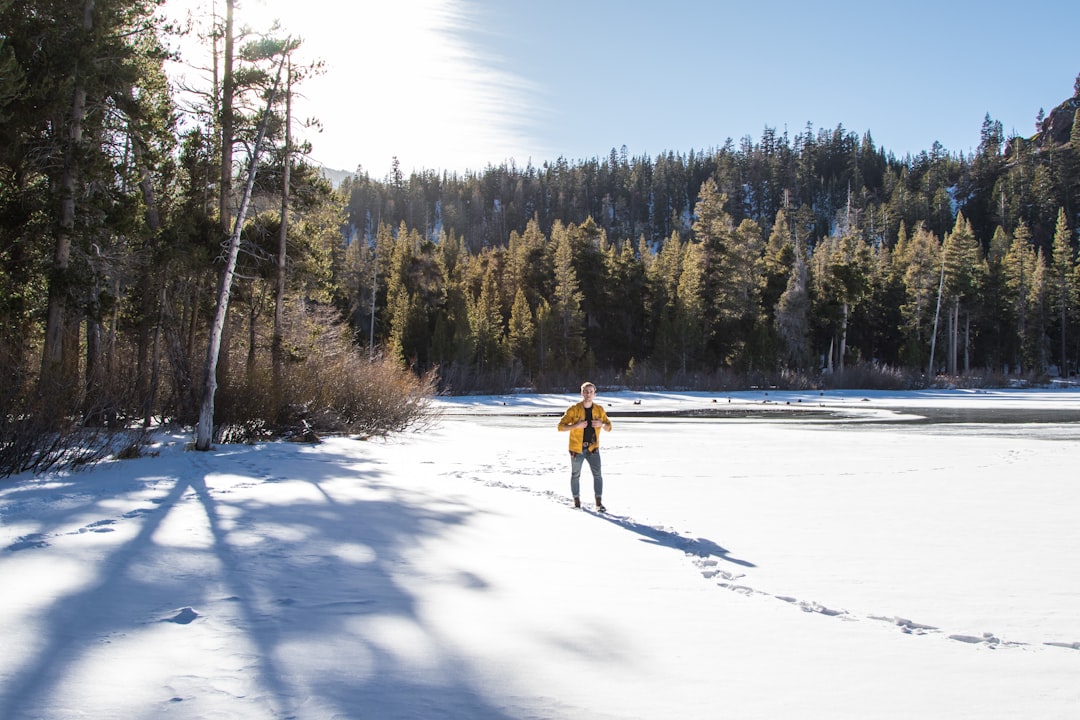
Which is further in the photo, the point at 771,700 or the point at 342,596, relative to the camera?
the point at 342,596

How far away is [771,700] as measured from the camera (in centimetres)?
351

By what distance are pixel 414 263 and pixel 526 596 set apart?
5943 centimetres

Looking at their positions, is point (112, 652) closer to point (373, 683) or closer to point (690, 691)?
point (373, 683)

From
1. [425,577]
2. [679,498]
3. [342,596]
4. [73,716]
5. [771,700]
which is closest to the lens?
[73,716]

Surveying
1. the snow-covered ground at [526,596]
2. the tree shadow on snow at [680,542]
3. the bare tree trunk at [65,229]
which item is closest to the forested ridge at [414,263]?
the bare tree trunk at [65,229]

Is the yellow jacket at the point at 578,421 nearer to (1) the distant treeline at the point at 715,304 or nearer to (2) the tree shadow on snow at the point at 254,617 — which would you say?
(2) the tree shadow on snow at the point at 254,617

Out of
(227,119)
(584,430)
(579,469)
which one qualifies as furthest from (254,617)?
(227,119)

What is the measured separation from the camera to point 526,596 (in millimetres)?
5238

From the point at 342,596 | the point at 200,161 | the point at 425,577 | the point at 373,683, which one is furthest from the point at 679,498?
the point at 200,161

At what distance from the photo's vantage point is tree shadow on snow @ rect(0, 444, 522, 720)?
3312 millimetres

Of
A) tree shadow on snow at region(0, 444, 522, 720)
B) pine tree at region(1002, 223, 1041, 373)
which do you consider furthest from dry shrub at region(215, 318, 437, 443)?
pine tree at region(1002, 223, 1041, 373)

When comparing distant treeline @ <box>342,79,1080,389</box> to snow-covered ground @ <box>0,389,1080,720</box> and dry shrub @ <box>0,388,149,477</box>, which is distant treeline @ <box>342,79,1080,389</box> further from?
snow-covered ground @ <box>0,389,1080,720</box>

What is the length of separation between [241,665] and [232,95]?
14.9 m

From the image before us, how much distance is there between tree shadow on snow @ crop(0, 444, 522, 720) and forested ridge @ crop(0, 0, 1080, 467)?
4547 millimetres
